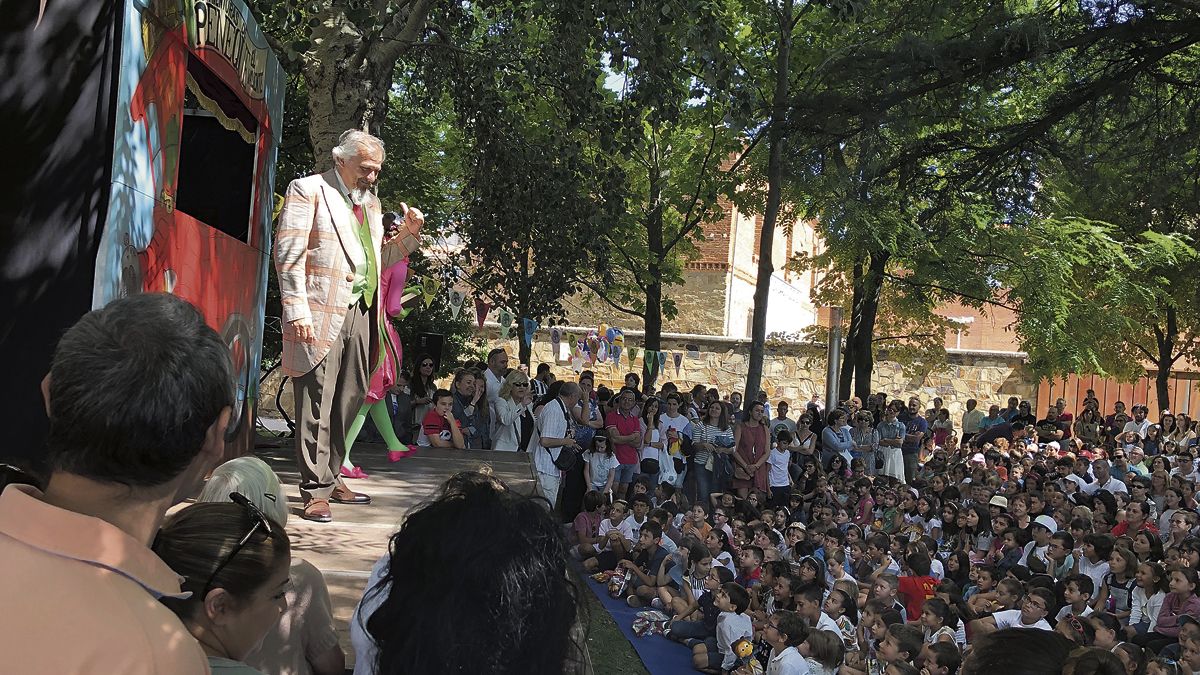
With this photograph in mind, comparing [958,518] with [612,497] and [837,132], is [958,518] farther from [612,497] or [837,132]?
[837,132]

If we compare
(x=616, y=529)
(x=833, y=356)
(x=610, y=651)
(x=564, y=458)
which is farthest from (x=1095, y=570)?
(x=833, y=356)

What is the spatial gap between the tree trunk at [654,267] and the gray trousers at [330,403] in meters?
15.9

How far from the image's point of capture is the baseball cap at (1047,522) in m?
10.9

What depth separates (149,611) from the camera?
1.37 m

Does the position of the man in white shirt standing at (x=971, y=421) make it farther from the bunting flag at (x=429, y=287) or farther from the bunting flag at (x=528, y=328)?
the bunting flag at (x=429, y=287)

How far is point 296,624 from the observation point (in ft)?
8.63

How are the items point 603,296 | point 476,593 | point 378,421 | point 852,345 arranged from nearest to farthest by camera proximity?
point 476,593 < point 378,421 < point 603,296 < point 852,345

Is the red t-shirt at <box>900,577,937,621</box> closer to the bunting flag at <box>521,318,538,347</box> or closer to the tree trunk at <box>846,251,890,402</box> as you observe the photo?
the bunting flag at <box>521,318,538,347</box>

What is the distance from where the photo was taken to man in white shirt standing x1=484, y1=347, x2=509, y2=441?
1269 centimetres

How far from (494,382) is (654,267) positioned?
911cm

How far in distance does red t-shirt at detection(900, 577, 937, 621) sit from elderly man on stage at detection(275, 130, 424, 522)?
18.6 feet

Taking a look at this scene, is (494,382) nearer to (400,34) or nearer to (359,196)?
(400,34)

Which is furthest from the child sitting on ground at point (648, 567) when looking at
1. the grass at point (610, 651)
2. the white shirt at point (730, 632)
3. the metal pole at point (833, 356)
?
the metal pole at point (833, 356)

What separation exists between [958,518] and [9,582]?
38.6ft
